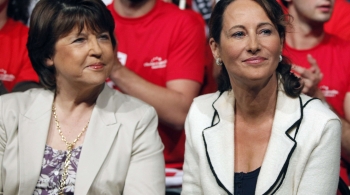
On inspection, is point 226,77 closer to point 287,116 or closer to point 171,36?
point 287,116

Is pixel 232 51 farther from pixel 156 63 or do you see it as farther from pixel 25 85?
pixel 25 85

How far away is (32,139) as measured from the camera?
241cm

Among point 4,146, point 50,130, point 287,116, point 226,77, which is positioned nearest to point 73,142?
point 50,130

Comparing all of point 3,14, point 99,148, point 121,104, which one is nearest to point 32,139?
point 99,148

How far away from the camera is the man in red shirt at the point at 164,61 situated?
2850 mm

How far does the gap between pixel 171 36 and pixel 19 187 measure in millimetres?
1006

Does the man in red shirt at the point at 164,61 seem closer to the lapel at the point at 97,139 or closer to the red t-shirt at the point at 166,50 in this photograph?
the red t-shirt at the point at 166,50

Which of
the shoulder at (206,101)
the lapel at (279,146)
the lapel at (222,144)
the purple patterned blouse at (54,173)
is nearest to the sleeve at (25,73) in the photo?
the purple patterned blouse at (54,173)

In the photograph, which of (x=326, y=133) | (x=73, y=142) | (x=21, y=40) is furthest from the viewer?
(x=21, y=40)

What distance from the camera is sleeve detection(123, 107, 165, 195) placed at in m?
2.36

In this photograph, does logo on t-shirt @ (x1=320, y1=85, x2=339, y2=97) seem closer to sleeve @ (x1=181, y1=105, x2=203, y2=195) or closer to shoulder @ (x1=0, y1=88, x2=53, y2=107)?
sleeve @ (x1=181, y1=105, x2=203, y2=195)

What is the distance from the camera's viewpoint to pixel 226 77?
8.05 ft

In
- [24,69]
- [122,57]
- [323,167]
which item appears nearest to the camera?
[323,167]

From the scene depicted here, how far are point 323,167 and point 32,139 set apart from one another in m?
1.01
